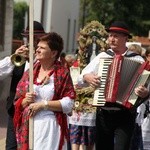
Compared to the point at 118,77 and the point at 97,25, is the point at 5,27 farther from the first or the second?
the point at 118,77

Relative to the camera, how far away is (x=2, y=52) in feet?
52.4

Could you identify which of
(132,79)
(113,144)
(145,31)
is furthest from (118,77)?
(145,31)

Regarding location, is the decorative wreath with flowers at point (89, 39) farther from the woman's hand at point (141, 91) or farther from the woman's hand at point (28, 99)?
the woman's hand at point (28, 99)

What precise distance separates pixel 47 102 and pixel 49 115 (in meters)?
0.14

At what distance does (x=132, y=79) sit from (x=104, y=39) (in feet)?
11.0

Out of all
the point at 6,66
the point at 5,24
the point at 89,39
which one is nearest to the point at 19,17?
the point at 5,24

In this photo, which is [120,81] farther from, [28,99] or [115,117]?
[28,99]

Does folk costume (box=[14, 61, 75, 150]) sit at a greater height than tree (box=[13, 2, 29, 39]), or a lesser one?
greater

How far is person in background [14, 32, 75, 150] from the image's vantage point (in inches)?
211

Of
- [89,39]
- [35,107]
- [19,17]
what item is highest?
[89,39]

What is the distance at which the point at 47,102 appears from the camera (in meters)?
5.32

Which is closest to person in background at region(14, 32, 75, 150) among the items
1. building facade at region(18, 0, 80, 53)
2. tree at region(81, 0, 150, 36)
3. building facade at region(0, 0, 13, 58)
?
building facade at region(0, 0, 13, 58)

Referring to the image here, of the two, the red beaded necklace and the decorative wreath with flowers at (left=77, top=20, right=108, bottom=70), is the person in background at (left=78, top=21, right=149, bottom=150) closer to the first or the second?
the red beaded necklace

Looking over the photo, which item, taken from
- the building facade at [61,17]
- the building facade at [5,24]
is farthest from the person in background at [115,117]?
the building facade at [61,17]
